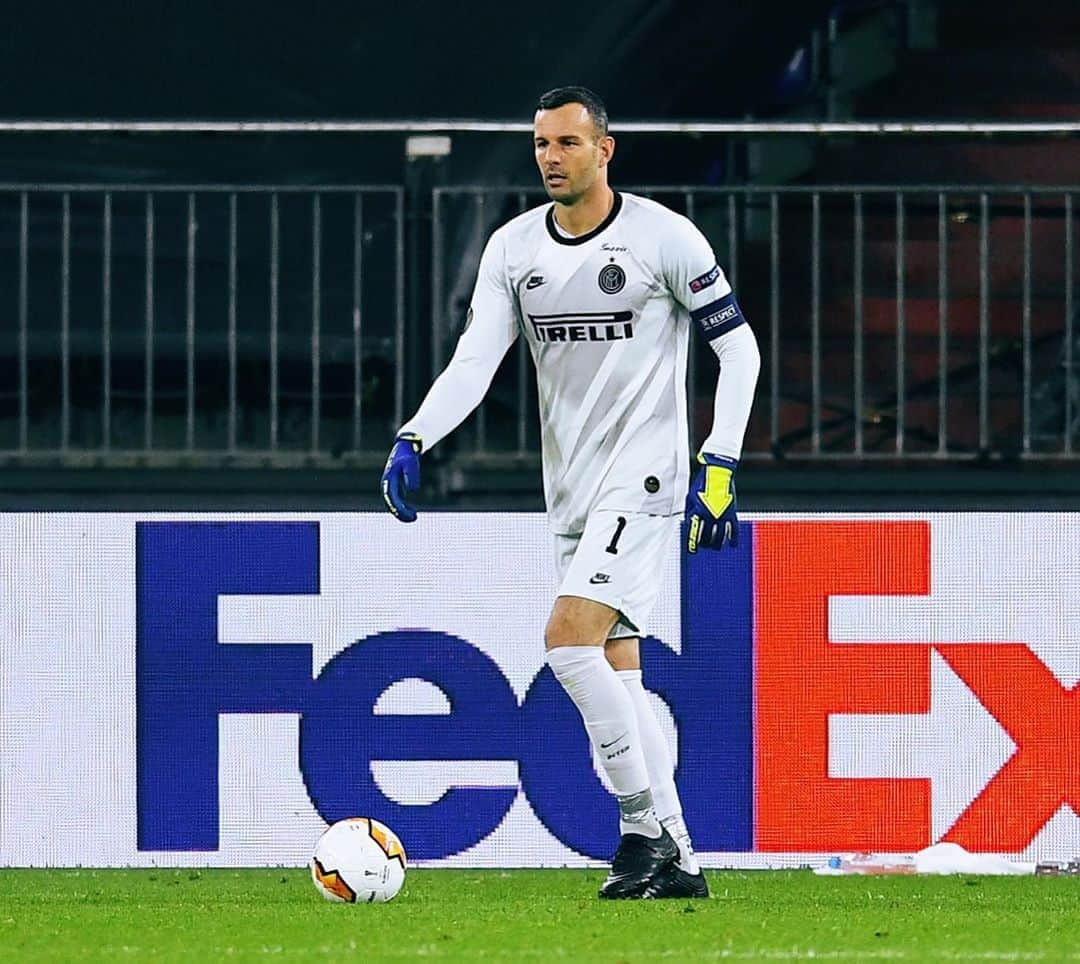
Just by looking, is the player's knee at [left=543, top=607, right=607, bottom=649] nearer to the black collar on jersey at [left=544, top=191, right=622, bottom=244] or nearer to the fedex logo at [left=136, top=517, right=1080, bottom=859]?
the black collar on jersey at [left=544, top=191, right=622, bottom=244]

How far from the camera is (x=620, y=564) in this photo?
7.14m

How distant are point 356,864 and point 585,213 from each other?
1.85 m

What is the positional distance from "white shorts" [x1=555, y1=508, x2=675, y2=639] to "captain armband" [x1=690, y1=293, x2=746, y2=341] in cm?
53

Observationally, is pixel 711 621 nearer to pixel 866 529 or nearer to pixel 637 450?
pixel 866 529

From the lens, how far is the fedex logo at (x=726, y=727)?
29.1 feet

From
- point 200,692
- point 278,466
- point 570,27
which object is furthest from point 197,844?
point 570,27

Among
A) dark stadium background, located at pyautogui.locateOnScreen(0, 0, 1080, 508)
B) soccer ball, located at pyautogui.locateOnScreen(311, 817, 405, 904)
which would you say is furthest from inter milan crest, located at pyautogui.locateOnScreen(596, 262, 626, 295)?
dark stadium background, located at pyautogui.locateOnScreen(0, 0, 1080, 508)

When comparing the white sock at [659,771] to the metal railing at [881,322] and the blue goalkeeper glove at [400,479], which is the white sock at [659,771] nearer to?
the blue goalkeeper glove at [400,479]

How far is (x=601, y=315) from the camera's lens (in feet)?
23.7

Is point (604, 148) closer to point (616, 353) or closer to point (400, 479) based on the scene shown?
point (616, 353)

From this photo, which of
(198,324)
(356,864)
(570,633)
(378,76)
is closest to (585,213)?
(570,633)

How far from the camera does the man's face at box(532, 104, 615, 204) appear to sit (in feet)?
23.4

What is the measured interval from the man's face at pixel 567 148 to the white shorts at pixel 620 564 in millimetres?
887

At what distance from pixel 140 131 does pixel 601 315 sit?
2712 millimetres
